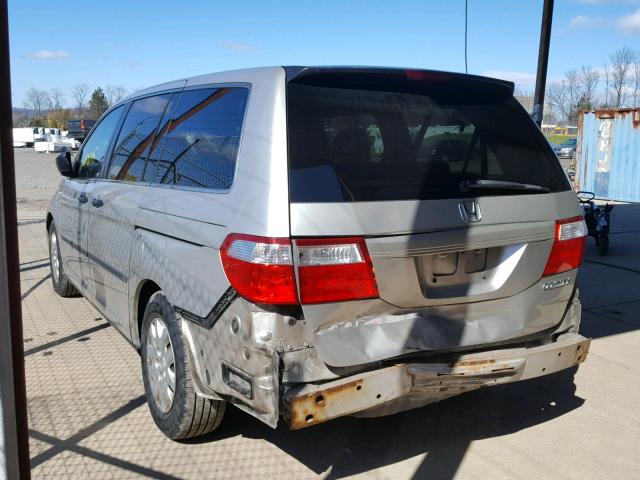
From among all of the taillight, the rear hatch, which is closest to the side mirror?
the rear hatch

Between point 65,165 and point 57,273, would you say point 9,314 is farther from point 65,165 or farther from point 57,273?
point 57,273

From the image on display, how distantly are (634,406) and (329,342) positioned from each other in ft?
8.37

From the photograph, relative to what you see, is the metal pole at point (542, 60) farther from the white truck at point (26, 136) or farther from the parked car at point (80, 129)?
the white truck at point (26, 136)

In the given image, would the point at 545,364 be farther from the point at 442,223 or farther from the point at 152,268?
the point at 152,268

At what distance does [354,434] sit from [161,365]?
3.89ft

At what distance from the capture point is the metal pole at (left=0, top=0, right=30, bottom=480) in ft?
5.44

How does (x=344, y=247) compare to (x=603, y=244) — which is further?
(x=603, y=244)

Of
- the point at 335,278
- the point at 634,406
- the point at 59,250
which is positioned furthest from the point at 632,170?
the point at 335,278

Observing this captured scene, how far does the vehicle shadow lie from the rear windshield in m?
1.46

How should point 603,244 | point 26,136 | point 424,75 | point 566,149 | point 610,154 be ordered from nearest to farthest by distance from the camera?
point 424,75, point 603,244, point 610,154, point 566,149, point 26,136

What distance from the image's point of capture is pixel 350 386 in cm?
272

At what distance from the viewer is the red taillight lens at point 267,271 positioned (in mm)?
2652

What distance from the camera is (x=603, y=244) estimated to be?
29.3 feet

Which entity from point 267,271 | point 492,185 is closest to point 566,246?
point 492,185
